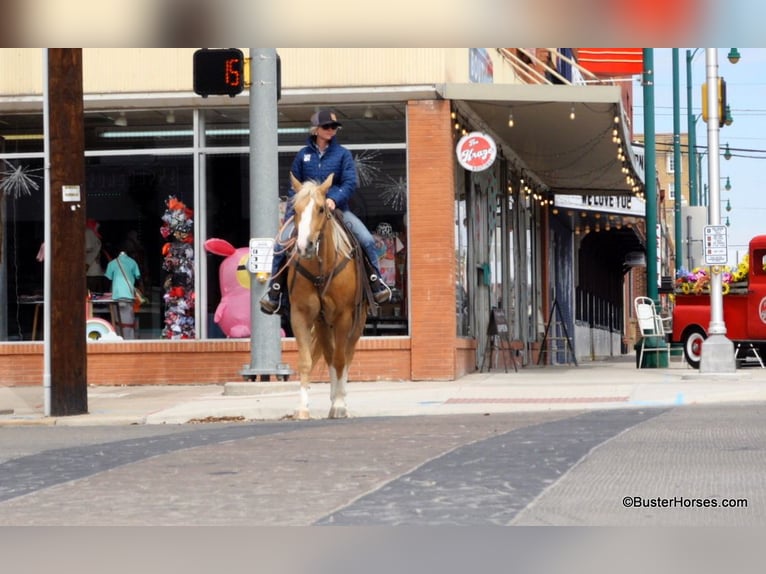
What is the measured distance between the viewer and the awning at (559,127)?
65.3 feet

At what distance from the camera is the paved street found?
23.2 ft

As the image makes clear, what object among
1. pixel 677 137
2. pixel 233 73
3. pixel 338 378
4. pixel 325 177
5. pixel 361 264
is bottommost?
pixel 338 378

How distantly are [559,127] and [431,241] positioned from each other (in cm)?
373

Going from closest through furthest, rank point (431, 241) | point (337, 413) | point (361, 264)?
point (361, 264), point (337, 413), point (431, 241)

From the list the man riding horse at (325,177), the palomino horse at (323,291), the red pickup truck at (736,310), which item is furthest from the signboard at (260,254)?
the red pickup truck at (736,310)

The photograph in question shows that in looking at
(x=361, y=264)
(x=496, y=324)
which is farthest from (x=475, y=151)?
(x=361, y=264)

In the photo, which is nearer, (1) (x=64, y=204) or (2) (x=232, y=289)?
(1) (x=64, y=204)

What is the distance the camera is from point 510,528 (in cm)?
648

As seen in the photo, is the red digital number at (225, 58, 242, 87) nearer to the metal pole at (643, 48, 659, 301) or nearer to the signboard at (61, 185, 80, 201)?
the signboard at (61, 185, 80, 201)

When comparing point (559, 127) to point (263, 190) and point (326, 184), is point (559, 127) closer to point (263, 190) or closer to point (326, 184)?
point (263, 190)

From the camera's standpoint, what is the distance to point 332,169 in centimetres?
1342

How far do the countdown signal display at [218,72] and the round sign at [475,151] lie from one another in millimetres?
5521
